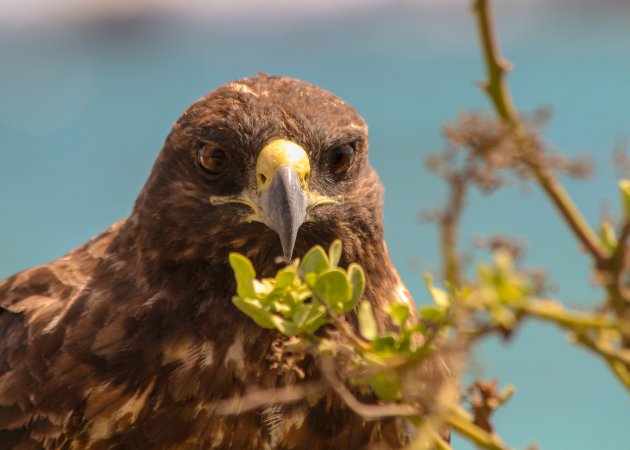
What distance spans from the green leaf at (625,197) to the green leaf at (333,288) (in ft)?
1.10

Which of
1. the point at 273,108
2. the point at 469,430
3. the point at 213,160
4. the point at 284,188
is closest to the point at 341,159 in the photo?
the point at 273,108

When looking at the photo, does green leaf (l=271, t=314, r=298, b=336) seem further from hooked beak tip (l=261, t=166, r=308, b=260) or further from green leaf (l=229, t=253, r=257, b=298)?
hooked beak tip (l=261, t=166, r=308, b=260)

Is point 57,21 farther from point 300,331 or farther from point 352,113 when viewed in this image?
point 300,331

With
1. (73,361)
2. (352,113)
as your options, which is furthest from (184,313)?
(352,113)

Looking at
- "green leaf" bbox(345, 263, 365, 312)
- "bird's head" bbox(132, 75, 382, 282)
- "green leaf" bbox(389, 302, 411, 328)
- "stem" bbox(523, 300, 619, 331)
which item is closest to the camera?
"stem" bbox(523, 300, 619, 331)

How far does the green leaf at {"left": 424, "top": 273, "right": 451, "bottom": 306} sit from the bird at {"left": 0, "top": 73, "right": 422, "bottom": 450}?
5.00ft

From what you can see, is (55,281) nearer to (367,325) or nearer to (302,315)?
(302,315)

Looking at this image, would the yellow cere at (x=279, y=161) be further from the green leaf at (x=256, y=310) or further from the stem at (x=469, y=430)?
the stem at (x=469, y=430)

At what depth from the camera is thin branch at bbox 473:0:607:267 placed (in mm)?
834

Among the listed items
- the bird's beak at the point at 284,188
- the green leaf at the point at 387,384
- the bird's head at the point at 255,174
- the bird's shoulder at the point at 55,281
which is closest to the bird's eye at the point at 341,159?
the bird's head at the point at 255,174

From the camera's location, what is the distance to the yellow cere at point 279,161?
2549 mm

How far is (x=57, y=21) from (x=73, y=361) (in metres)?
12.7

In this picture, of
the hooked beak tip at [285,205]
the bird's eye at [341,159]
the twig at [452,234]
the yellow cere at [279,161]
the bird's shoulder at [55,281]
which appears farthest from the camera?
the bird's shoulder at [55,281]

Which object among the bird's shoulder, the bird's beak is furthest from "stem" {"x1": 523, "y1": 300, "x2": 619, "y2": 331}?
the bird's shoulder
